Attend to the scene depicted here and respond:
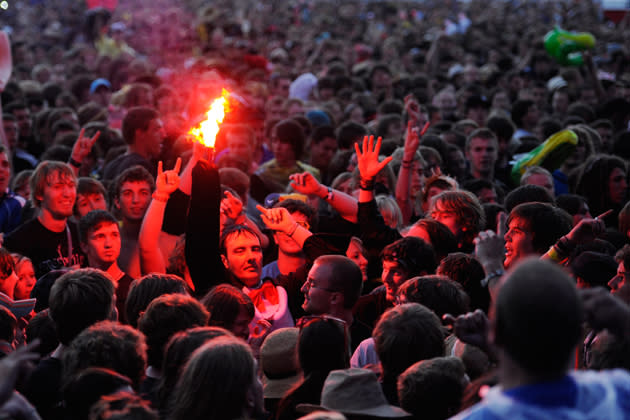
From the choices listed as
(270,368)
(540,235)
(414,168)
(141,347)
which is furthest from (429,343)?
(414,168)

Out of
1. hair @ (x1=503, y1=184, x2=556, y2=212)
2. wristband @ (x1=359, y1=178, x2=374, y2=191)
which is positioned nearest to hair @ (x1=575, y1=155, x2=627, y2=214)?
hair @ (x1=503, y1=184, x2=556, y2=212)

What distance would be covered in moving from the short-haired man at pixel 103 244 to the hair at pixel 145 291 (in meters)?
1.15

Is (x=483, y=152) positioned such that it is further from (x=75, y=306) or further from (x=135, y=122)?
(x=75, y=306)

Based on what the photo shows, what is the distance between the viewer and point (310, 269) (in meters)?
4.76

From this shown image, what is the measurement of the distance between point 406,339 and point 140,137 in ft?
15.4

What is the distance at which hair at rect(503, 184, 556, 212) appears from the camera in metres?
5.59

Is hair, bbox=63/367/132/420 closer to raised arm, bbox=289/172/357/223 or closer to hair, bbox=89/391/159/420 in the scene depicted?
hair, bbox=89/391/159/420

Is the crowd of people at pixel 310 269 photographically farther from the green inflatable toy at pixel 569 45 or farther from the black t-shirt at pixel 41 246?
the green inflatable toy at pixel 569 45

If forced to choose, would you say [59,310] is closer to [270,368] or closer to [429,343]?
[270,368]

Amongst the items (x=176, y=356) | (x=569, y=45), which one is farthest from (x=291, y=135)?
(x=569, y=45)

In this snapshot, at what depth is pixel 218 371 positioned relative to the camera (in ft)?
9.09

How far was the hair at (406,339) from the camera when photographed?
10.8 ft

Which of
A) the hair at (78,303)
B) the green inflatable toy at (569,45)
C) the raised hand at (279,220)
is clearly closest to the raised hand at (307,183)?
the raised hand at (279,220)

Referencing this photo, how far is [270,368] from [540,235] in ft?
5.96
